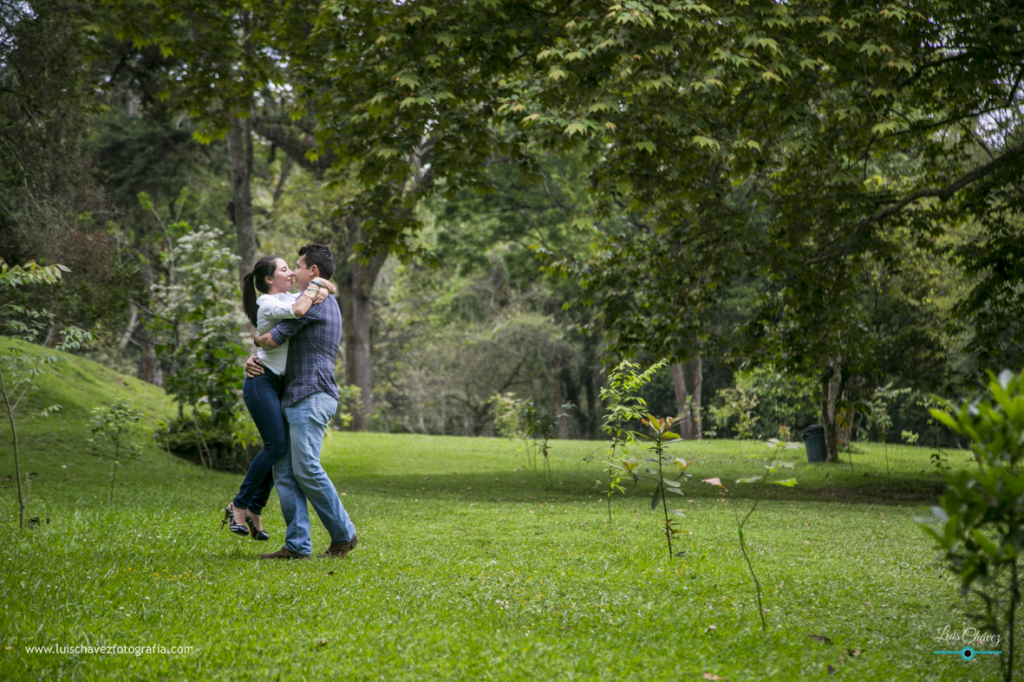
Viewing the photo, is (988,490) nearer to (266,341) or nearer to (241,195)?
(266,341)

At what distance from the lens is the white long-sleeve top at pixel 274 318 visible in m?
4.51

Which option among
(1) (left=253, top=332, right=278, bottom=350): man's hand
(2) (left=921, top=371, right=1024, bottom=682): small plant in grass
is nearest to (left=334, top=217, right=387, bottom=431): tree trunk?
(1) (left=253, top=332, right=278, bottom=350): man's hand

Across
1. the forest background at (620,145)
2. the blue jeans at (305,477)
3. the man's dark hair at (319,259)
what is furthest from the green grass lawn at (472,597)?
the forest background at (620,145)

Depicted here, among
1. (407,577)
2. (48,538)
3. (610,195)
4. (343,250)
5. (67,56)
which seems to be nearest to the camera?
(407,577)

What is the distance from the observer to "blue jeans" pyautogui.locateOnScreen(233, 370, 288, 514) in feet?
15.2

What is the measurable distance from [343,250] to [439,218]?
11.3ft

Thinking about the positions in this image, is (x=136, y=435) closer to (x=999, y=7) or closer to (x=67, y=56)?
(x=67, y=56)

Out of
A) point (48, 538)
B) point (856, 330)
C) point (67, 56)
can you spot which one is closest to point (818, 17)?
point (856, 330)

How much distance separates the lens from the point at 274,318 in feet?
15.0

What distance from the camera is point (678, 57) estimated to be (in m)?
8.45

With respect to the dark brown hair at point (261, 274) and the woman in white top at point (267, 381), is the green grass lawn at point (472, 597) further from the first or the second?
the dark brown hair at point (261, 274)

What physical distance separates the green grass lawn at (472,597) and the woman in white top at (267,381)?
30 cm
